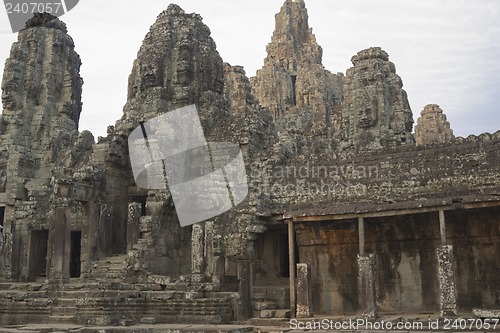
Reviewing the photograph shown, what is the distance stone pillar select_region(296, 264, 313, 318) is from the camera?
45.0 feet

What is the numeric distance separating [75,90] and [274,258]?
576 inches

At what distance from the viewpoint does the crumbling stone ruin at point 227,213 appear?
14359mm

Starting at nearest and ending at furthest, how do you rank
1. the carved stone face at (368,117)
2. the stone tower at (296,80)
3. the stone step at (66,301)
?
the stone step at (66,301)
the carved stone face at (368,117)
the stone tower at (296,80)

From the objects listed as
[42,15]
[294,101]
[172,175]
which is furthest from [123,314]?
[294,101]

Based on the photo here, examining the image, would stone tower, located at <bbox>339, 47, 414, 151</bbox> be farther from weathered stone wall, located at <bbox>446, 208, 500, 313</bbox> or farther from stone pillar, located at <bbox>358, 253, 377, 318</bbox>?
stone pillar, located at <bbox>358, 253, 377, 318</bbox>

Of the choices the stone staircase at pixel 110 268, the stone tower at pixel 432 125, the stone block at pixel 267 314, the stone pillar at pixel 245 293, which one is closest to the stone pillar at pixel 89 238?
the stone staircase at pixel 110 268

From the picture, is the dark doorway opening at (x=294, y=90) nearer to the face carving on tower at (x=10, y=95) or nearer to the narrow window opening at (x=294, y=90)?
the narrow window opening at (x=294, y=90)

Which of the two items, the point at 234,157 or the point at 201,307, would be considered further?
the point at 234,157

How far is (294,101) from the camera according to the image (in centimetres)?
6481

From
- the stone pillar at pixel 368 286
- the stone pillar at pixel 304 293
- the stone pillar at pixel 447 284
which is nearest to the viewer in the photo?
the stone pillar at pixel 447 284

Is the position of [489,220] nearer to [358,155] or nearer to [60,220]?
[358,155]

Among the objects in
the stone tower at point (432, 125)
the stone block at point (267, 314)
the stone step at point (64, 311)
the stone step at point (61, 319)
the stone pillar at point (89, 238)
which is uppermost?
the stone tower at point (432, 125)

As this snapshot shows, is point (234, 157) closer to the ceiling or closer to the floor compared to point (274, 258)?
closer to the ceiling

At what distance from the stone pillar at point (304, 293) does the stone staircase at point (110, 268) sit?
643cm
